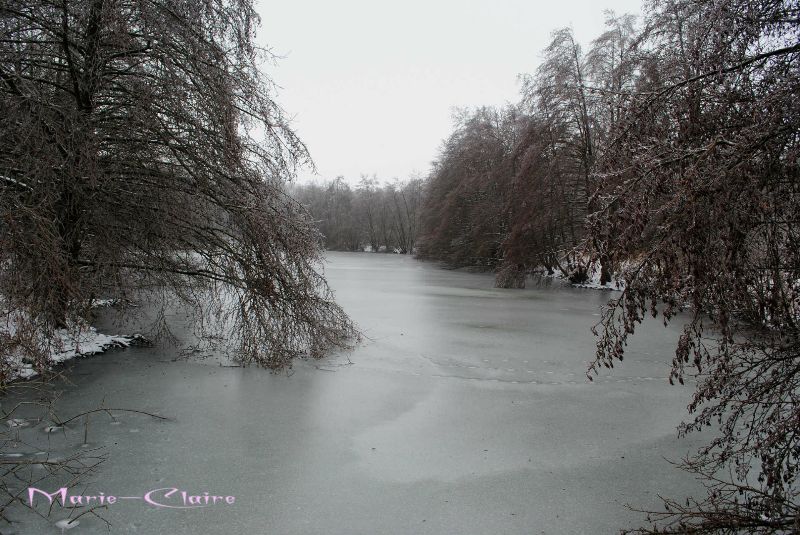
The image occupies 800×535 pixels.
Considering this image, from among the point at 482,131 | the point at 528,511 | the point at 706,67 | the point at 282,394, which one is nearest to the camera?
the point at 706,67

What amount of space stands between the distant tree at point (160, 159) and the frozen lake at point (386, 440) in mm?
1060

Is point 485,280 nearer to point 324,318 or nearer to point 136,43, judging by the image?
point 324,318

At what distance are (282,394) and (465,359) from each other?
2.93 m

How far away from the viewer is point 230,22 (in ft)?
23.7

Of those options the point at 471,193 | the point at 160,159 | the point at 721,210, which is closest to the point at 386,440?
the point at 721,210

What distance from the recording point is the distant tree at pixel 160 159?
592 centimetres

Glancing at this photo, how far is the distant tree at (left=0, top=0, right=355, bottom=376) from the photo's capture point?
5.92 m

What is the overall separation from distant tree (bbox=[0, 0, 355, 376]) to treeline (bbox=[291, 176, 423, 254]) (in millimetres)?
45612

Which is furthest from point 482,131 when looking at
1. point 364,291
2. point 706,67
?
point 706,67

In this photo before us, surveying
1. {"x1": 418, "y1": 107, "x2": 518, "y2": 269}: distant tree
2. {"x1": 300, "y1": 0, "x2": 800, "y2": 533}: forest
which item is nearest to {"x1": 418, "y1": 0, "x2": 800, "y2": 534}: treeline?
{"x1": 300, "y1": 0, "x2": 800, "y2": 533}: forest
